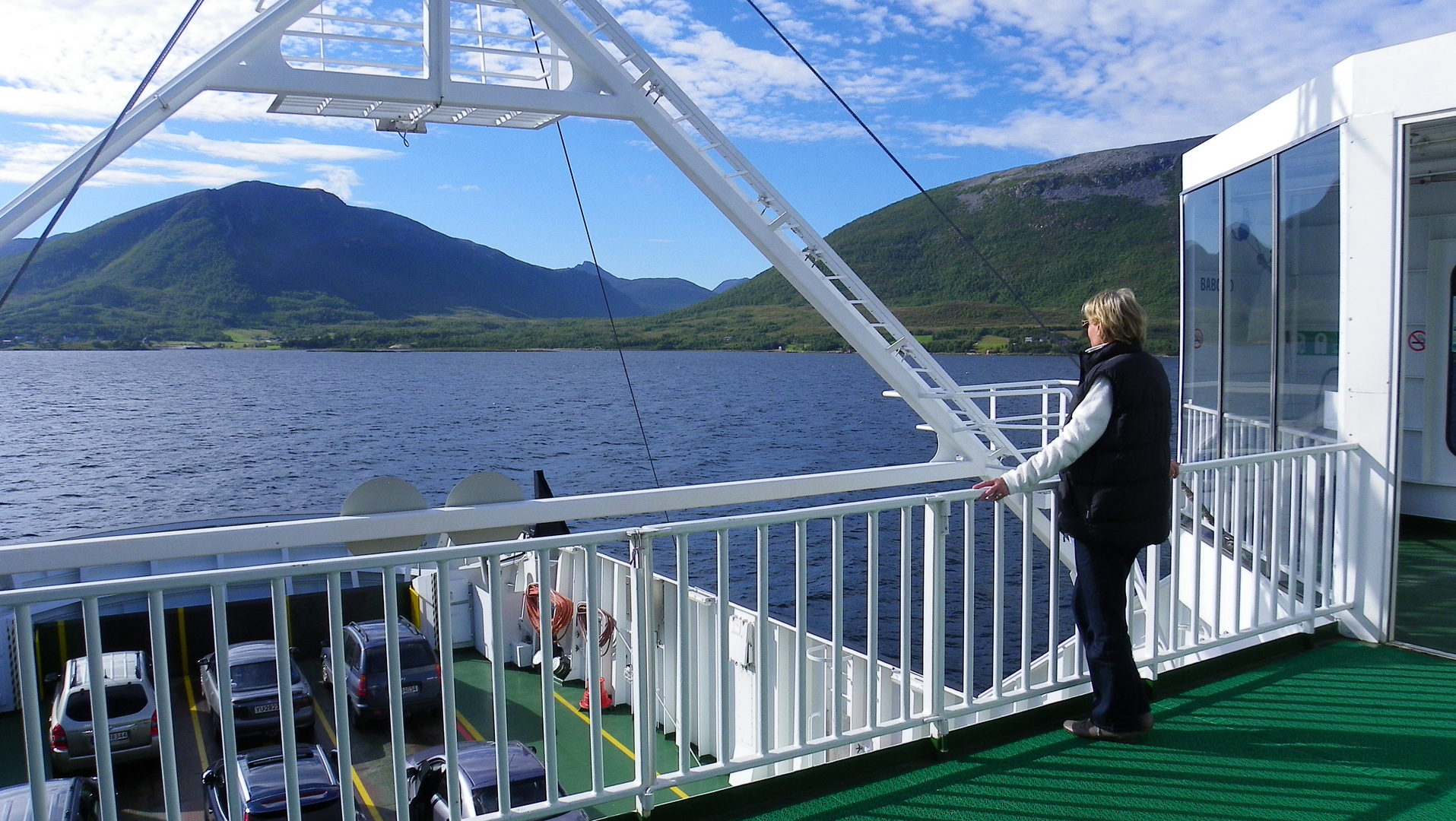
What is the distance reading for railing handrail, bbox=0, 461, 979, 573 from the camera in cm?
460

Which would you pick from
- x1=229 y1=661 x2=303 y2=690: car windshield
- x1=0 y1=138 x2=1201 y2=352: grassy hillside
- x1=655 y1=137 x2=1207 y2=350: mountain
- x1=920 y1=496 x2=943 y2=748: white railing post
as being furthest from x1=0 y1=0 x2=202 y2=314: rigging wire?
x1=0 y1=138 x2=1201 y2=352: grassy hillside

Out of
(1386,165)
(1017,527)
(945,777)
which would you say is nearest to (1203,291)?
(1386,165)

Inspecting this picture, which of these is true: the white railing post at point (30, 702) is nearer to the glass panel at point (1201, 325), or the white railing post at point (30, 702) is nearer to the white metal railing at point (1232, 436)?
the white metal railing at point (1232, 436)

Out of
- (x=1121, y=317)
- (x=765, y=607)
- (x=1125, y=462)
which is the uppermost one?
(x=1121, y=317)

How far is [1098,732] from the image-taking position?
3.35 m

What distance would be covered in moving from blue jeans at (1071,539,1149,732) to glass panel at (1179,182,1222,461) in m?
3.55

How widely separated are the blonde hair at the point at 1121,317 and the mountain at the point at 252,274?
405 ft

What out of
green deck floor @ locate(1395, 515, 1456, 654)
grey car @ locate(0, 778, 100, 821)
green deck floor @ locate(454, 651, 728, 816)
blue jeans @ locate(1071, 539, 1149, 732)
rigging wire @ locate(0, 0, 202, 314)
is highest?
rigging wire @ locate(0, 0, 202, 314)

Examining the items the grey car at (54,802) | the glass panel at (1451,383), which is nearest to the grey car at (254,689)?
the grey car at (54,802)

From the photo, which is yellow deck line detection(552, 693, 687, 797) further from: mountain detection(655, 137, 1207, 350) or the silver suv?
mountain detection(655, 137, 1207, 350)

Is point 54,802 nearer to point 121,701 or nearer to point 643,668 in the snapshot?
point 121,701

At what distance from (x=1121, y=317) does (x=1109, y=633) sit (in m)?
1.06

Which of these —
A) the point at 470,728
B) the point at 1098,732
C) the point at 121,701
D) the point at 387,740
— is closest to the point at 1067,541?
the point at 1098,732

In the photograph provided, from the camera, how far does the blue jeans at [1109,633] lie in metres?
3.17
